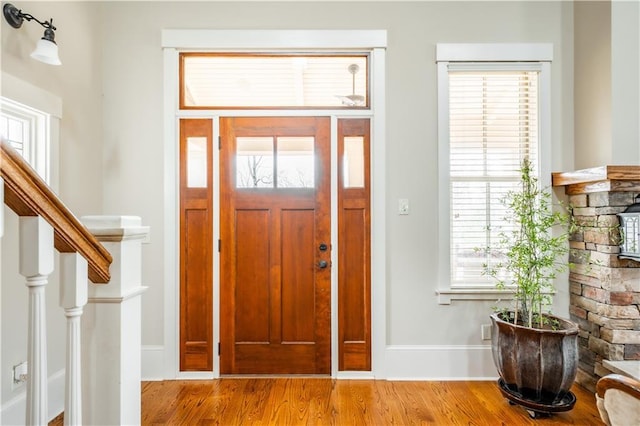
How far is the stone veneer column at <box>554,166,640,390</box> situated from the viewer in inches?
91.0

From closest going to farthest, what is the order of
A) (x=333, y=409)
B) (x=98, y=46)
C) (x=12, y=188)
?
1. (x=12, y=188)
2. (x=333, y=409)
3. (x=98, y=46)

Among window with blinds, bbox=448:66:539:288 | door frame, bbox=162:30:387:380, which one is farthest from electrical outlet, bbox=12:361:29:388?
window with blinds, bbox=448:66:539:288

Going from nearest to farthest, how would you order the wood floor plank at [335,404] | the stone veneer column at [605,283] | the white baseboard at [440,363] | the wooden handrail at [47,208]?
the wooden handrail at [47,208] → the wood floor plank at [335,404] → the stone veneer column at [605,283] → the white baseboard at [440,363]

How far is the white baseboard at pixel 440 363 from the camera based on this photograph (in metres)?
2.73

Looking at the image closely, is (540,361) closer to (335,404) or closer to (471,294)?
(471,294)

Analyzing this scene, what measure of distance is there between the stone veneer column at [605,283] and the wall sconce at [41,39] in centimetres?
342

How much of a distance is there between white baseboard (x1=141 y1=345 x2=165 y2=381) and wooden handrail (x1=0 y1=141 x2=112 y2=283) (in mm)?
2171

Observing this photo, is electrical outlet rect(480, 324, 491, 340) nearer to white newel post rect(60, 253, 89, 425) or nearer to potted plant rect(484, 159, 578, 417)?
potted plant rect(484, 159, 578, 417)

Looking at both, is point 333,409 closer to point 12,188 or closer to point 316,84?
point 12,188

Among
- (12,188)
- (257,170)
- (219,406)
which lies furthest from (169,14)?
(219,406)

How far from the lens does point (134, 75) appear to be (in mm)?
2785

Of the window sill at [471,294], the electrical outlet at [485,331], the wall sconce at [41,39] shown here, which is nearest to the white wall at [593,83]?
the window sill at [471,294]

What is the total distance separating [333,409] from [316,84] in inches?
93.1

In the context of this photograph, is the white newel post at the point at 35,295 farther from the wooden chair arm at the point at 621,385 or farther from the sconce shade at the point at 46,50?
the sconce shade at the point at 46,50
